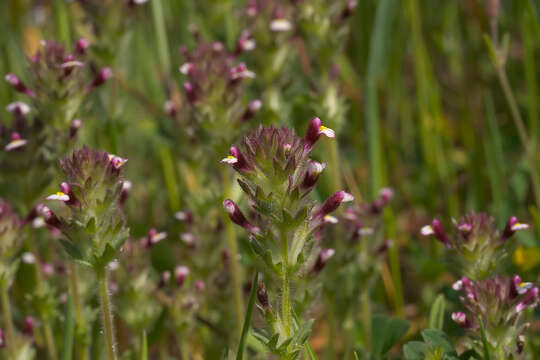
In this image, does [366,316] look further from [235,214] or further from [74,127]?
[74,127]

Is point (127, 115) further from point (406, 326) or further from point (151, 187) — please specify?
point (406, 326)

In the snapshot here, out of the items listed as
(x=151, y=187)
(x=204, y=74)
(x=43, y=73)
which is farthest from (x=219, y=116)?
(x=151, y=187)

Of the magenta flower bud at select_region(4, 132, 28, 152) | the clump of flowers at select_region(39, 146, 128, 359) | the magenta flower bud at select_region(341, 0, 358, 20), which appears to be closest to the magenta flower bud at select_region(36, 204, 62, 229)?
the clump of flowers at select_region(39, 146, 128, 359)

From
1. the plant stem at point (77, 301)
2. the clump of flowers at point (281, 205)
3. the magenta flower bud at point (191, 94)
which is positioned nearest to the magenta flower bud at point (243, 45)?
the magenta flower bud at point (191, 94)

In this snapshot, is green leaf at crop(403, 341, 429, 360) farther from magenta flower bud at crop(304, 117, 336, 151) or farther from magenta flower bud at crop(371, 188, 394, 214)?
magenta flower bud at crop(371, 188, 394, 214)

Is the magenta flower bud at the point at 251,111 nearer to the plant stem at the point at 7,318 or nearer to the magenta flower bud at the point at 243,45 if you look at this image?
the magenta flower bud at the point at 243,45

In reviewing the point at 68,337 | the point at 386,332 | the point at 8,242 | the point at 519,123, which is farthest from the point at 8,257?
the point at 519,123
